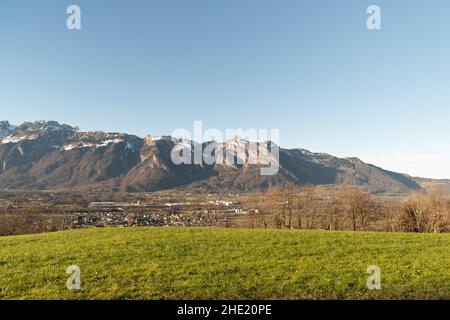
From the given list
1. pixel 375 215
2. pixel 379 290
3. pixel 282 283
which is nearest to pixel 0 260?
pixel 282 283

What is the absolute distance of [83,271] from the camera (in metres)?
23.8

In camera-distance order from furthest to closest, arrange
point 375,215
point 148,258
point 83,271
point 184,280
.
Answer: point 375,215, point 148,258, point 83,271, point 184,280

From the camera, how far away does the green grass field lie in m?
19.2

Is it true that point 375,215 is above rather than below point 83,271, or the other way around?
below

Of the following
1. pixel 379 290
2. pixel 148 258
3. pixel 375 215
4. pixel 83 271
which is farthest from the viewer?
pixel 375 215

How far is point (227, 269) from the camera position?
2406cm

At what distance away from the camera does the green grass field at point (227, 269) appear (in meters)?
19.2
